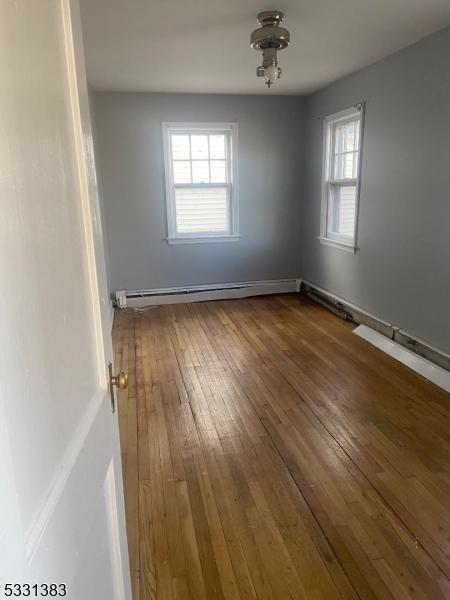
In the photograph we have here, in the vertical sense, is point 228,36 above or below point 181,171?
above

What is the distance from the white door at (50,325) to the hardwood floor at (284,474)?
758 millimetres

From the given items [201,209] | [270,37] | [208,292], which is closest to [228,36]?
[270,37]

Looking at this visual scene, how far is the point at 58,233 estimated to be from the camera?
29.1 inches

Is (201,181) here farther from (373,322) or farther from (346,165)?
(373,322)

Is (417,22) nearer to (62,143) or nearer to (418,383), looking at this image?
(418,383)

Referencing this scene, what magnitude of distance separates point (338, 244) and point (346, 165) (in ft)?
2.73

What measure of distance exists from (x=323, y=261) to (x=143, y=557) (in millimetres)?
3917

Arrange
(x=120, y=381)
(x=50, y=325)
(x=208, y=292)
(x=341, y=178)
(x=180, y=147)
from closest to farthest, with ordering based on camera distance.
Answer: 1. (x=50, y=325)
2. (x=120, y=381)
3. (x=341, y=178)
4. (x=180, y=147)
5. (x=208, y=292)

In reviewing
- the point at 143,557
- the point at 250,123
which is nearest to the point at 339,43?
the point at 250,123

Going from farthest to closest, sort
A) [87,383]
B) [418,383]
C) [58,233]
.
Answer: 1. [418,383]
2. [87,383]
3. [58,233]

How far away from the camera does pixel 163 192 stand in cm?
491

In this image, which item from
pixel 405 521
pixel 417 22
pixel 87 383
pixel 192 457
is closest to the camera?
pixel 87 383

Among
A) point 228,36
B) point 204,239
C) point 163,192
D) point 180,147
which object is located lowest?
point 204,239

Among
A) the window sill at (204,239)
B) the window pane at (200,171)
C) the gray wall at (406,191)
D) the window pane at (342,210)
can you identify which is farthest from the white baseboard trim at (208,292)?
the window pane at (200,171)
